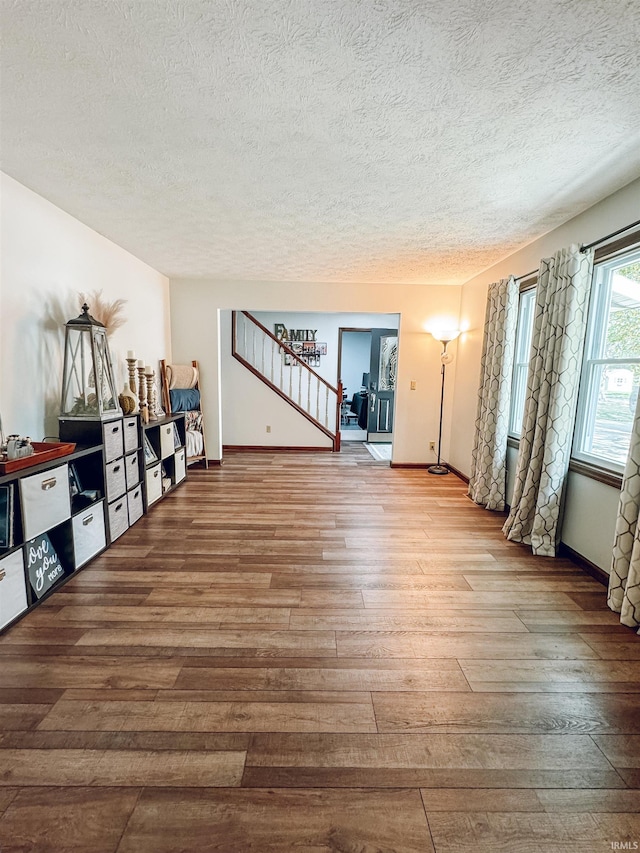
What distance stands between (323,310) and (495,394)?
8.30ft

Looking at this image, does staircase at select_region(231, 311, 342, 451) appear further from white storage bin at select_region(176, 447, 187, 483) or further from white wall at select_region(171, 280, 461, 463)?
white storage bin at select_region(176, 447, 187, 483)

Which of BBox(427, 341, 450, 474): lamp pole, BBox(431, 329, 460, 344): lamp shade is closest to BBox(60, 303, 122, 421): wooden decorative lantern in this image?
BBox(431, 329, 460, 344): lamp shade

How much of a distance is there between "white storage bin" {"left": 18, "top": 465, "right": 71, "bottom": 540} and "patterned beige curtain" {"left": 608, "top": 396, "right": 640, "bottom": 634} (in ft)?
10.7

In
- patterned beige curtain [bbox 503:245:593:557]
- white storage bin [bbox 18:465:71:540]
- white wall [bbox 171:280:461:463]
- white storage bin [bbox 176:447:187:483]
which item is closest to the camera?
white storage bin [bbox 18:465:71:540]

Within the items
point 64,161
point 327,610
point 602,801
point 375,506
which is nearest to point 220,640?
point 327,610

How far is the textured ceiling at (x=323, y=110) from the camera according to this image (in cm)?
128

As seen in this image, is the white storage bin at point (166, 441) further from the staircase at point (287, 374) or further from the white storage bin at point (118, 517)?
the staircase at point (287, 374)

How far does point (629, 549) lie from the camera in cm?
213

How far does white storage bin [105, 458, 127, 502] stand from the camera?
286 centimetres

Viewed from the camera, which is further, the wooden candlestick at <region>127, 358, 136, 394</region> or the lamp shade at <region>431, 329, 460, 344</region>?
the lamp shade at <region>431, 329, 460, 344</region>

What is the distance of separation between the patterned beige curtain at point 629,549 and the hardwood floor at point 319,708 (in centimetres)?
12

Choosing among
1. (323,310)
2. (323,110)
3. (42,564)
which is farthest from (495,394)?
(42,564)

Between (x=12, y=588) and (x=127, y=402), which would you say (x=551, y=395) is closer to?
(x=127, y=402)

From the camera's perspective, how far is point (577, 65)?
1.44 m
